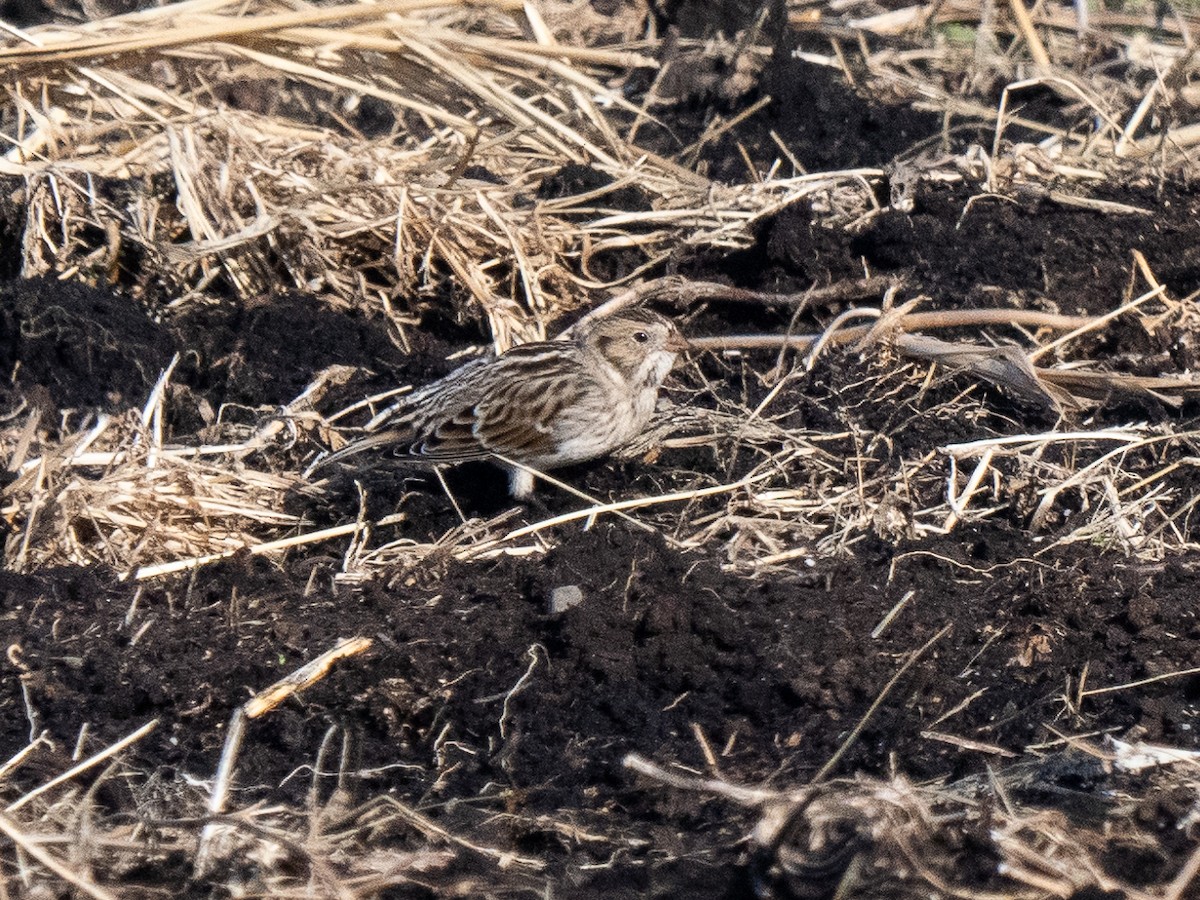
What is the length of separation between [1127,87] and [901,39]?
4.17 ft

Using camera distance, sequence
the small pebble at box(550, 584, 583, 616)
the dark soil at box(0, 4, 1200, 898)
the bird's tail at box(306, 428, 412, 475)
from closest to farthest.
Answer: the dark soil at box(0, 4, 1200, 898) → the small pebble at box(550, 584, 583, 616) → the bird's tail at box(306, 428, 412, 475)

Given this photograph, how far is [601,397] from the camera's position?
5.62 m

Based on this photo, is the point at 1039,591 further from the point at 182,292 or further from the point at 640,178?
the point at 182,292

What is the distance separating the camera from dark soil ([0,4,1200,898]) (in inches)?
149

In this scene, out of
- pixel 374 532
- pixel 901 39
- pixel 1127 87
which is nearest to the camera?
pixel 374 532

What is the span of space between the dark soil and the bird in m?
0.19

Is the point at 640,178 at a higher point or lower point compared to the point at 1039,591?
higher

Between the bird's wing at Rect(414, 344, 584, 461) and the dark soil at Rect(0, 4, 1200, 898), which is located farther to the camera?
the bird's wing at Rect(414, 344, 584, 461)

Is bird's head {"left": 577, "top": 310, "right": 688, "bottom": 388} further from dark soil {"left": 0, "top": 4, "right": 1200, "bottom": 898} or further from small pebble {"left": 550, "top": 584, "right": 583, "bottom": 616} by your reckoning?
small pebble {"left": 550, "top": 584, "right": 583, "bottom": 616}

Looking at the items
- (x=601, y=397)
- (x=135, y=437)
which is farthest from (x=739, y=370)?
(x=135, y=437)

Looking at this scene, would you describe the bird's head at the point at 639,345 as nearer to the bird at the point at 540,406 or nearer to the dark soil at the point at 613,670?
the bird at the point at 540,406

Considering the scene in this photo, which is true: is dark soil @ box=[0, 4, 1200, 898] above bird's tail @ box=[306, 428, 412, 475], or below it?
below

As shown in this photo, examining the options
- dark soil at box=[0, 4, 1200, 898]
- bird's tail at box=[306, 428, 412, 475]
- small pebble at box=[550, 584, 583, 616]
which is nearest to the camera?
dark soil at box=[0, 4, 1200, 898]

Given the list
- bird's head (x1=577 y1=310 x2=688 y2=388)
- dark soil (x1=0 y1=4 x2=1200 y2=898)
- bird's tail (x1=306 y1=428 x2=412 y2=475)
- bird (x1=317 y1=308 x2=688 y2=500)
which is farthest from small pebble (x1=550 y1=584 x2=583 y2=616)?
bird's head (x1=577 y1=310 x2=688 y2=388)
